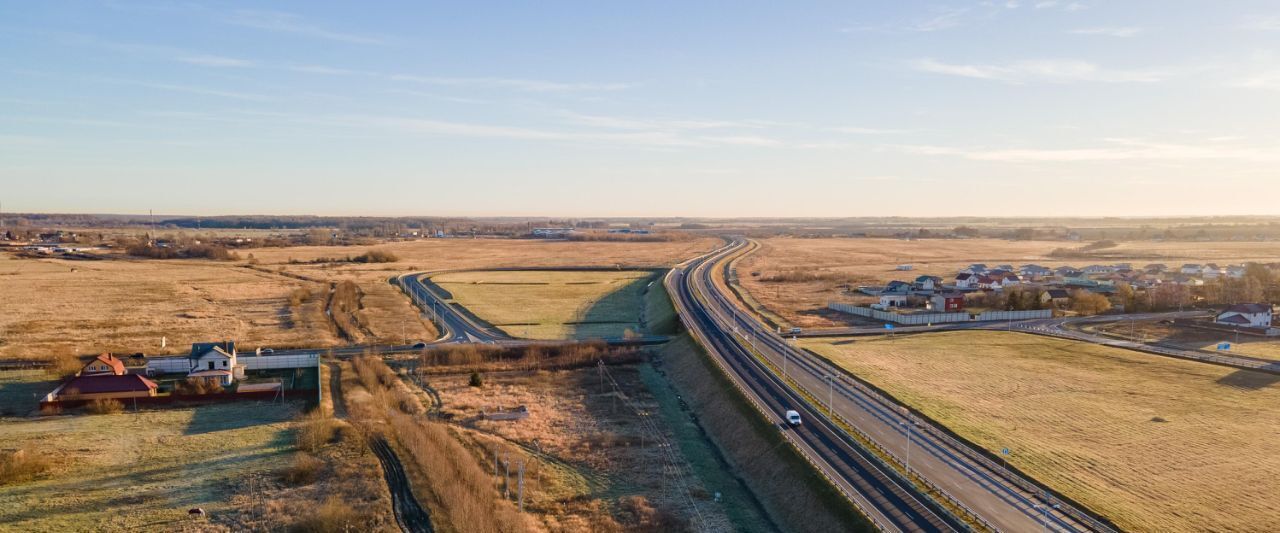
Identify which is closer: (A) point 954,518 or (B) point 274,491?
(A) point 954,518

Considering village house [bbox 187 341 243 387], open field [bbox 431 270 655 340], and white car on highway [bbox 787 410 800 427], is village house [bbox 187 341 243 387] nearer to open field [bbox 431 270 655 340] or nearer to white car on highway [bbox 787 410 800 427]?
open field [bbox 431 270 655 340]

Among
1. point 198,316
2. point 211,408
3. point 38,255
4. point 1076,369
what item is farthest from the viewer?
point 38,255

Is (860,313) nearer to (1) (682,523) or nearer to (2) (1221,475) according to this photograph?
(2) (1221,475)

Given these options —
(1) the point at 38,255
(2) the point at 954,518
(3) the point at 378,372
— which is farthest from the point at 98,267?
(2) the point at 954,518

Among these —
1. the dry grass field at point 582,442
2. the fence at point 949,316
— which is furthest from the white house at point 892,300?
the dry grass field at point 582,442

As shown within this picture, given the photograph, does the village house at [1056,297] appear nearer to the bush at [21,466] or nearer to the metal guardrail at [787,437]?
the metal guardrail at [787,437]

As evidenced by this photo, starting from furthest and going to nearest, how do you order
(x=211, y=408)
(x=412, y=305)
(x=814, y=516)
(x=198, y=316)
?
(x=412, y=305) < (x=198, y=316) < (x=211, y=408) < (x=814, y=516)

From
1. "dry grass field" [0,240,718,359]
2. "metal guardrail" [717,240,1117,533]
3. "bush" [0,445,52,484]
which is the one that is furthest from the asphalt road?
"bush" [0,445,52,484]
